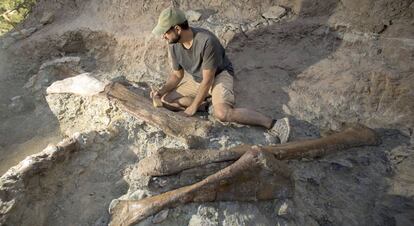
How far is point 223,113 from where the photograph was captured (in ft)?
10.7

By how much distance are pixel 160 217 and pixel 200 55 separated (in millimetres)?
1714

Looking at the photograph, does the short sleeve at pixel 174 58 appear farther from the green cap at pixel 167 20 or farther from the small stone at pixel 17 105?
the small stone at pixel 17 105

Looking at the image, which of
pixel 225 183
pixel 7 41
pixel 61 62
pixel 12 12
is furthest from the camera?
pixel 12 12

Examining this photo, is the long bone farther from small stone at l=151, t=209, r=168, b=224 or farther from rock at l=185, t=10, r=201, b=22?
rock at l=185, t=10, r=201, b=22

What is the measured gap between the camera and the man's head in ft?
9.99

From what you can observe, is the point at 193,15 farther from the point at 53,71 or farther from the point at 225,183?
the point at 225,183

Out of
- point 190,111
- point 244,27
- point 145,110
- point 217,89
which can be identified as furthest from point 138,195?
point 244,27

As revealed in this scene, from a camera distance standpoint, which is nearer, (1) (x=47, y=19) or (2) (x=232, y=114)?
(2) (x=232, y=114)

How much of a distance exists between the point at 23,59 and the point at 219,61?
3.16 meters

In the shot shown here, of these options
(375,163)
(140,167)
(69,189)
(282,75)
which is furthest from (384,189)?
(69,189)

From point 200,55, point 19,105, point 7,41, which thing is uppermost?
point 200,55

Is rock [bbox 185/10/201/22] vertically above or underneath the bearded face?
underneath

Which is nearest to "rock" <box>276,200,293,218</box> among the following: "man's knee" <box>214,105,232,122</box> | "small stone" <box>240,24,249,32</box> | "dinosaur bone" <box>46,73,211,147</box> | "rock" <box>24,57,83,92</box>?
"dinosaur bone" <box>46,73,211,147</box>

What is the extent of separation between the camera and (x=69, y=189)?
2686 mm
